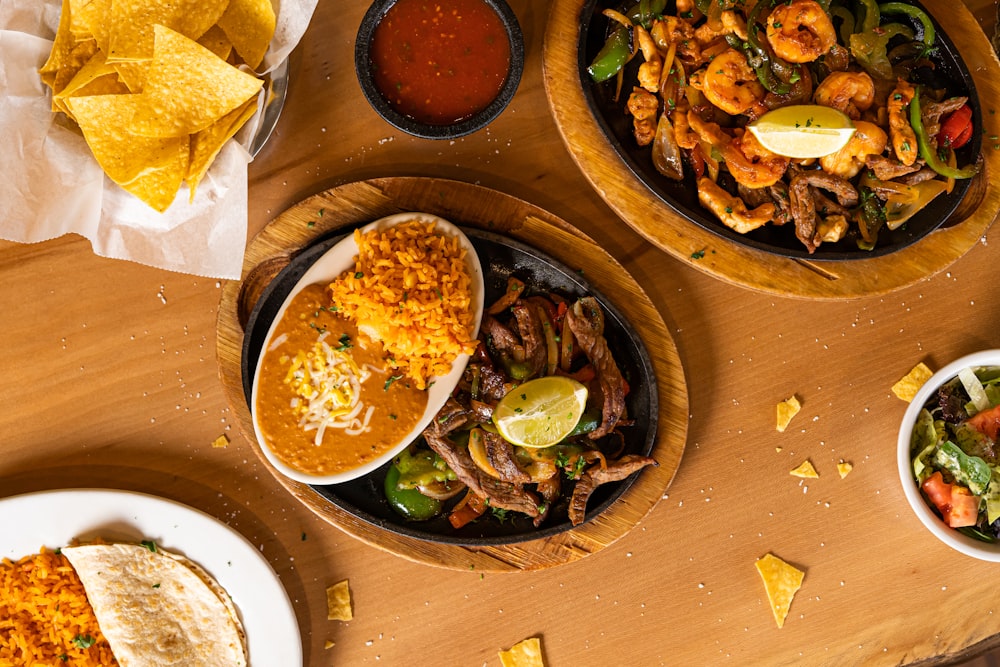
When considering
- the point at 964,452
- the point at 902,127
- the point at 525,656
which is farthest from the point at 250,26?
the point at 964,452

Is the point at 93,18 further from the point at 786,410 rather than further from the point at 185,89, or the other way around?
the point at 786,410

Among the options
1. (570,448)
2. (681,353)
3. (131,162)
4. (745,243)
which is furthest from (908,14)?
(131,162)

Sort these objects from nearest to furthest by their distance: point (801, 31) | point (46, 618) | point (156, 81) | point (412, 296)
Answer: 1. point (156, 81)
2. point (412, 296)
3. point (801, 31)
4. point (46, 618)

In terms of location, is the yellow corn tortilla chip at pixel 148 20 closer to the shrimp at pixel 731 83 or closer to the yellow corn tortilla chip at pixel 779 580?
the shrimp at pixel 731 83

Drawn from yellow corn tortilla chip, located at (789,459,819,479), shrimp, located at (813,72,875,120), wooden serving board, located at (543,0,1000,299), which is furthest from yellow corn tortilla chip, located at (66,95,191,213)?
yellow corn tortilla chip, located at (789,459,819,479)

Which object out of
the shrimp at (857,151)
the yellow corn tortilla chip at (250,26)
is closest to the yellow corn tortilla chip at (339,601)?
the yellow corn tortilla chip at (250,26)

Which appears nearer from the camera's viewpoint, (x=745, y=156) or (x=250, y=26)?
(x=250, y=26)
